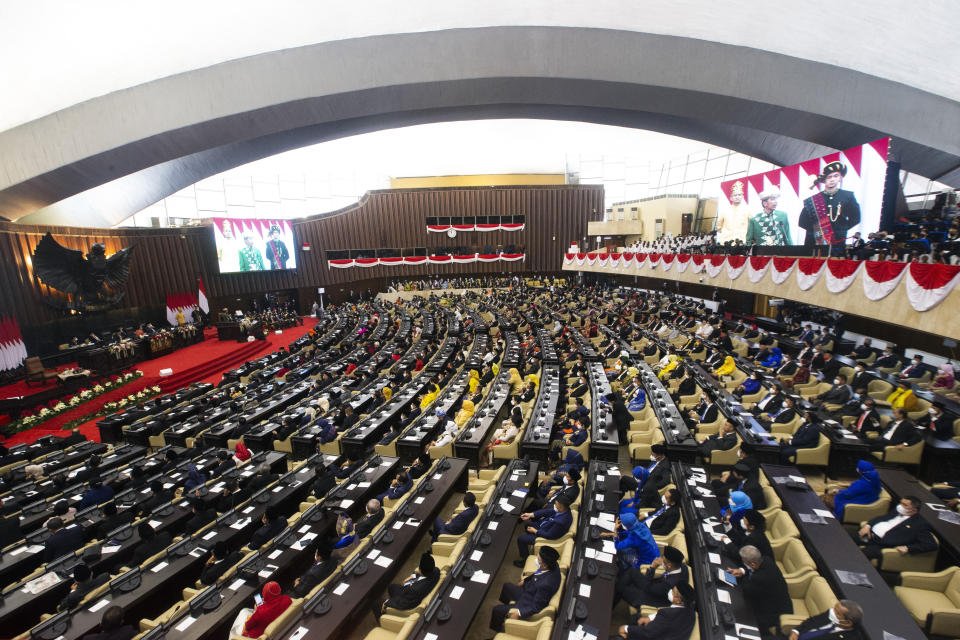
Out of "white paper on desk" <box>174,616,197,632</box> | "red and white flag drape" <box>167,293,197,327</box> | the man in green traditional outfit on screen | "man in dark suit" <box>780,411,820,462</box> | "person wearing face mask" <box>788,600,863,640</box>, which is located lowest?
"white paper on desk" <box>174,616,197,632</box>

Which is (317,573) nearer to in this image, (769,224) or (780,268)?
(780,268)

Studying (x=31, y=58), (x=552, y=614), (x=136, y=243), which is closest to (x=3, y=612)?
(x=552, y=614)

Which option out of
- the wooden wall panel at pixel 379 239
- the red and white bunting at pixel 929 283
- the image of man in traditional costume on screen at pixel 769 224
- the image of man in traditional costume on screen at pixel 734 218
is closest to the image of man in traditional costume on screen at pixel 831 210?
the image of man in traditional costume on screen at pixel 769 224

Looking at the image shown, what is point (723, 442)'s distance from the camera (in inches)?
254

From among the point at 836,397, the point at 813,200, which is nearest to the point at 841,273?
the point at 836,397

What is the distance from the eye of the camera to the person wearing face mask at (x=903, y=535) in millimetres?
4059

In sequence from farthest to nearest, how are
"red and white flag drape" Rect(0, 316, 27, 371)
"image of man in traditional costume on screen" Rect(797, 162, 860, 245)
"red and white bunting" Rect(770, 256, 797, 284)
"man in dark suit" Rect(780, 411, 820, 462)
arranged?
"red and white flag drape" Rect(0, 316, 27, 371), "red and white bunting" Rect(770, 256, 797, 284), "image of man in traditional costume on screen" Rect(797, 162, 860, 245), "man in dark suit" Rect(780, 411, 820, 462)

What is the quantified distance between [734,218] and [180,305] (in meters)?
25.7

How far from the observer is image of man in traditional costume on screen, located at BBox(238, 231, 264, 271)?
924 inches

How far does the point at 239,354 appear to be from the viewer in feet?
59.3

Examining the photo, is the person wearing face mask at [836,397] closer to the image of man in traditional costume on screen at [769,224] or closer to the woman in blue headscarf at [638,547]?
the woman in blue headscarf at [638,547]

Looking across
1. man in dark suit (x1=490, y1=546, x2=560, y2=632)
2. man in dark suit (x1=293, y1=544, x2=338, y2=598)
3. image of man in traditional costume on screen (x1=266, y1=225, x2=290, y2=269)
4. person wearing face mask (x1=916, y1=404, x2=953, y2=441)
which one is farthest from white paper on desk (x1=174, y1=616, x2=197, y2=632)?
image of man in traditional costume on screen (x1=266, y1=225, x2=290, y2=269)

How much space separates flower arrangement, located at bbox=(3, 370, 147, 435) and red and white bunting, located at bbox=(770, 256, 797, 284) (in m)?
19.2

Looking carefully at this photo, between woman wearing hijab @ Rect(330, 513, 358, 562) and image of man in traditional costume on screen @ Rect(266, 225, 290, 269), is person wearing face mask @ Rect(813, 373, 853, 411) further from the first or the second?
image of man in traditional costume on screen @ Rect(266, 225, 290, 269)
